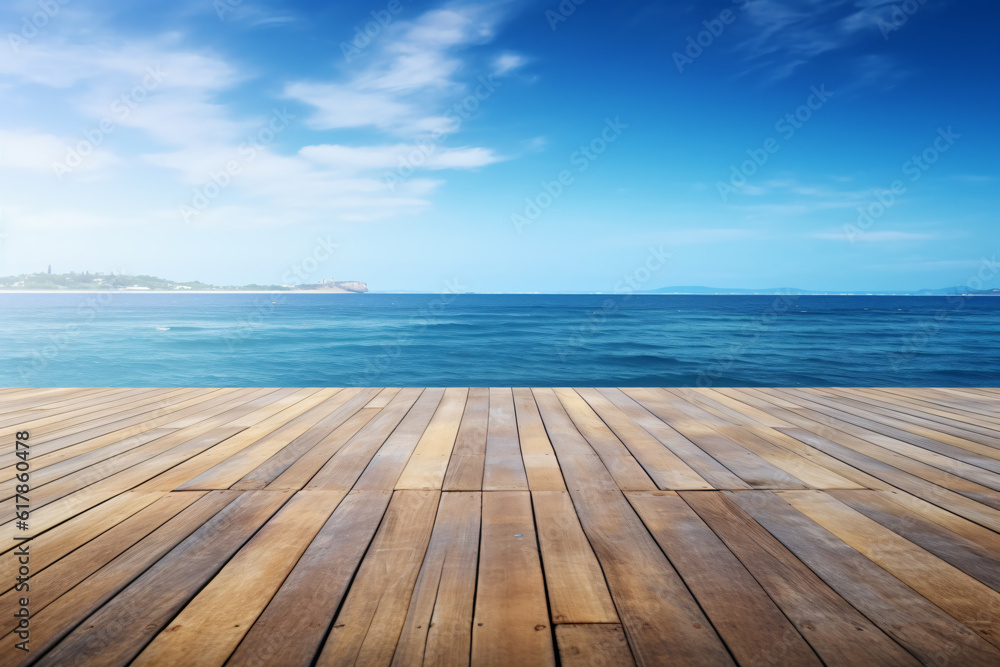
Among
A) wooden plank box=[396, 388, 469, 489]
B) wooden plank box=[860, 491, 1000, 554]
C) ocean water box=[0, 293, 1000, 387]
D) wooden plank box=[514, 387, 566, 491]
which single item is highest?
wooden plank box=[860, 491, 1000, 554]

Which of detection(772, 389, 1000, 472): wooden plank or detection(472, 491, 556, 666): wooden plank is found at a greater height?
detection(772, 389, 1000, 472): wooden plank

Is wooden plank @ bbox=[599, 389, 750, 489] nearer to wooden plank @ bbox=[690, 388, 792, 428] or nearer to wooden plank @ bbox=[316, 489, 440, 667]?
wooden plank @ bbox=[690, 388, 792, 428]

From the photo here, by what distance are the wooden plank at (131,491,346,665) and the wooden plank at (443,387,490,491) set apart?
0.51 metres

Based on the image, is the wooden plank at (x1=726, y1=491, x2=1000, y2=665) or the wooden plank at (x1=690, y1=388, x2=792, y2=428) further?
the wooden plank at (x1=690, y1=388, x2=792, y2=428)

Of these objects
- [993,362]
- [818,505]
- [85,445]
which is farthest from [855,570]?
[993,362]

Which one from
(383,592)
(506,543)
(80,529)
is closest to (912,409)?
(506,543)

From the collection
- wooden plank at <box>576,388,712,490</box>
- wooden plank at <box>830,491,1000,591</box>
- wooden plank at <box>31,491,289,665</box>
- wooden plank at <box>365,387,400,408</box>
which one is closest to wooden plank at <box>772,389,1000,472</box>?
wooden plank at <box>830,491,1000,591</box>

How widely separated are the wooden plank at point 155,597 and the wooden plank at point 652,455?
4.99 feet

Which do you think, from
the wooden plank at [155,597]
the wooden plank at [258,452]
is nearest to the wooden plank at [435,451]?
the wooden plank at [155,597]

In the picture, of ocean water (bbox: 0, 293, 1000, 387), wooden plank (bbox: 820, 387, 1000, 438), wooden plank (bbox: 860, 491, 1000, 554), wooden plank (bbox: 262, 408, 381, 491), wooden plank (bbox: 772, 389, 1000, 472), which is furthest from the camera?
ocean water (bbox: 0, 293, 1000, 387)

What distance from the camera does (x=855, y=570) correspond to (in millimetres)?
1270

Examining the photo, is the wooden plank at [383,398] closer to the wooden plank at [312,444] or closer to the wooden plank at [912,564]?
the wooden plank at [312,444]

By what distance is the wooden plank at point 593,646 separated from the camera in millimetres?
907

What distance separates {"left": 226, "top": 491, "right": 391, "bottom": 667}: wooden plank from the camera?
0.93 metres
